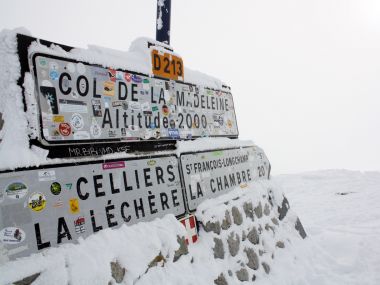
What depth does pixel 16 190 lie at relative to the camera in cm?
243

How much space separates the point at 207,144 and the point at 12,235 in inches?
123

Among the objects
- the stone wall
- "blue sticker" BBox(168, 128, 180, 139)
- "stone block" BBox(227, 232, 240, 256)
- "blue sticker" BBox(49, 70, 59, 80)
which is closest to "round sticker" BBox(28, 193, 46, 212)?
"blue sticker" BBox(49, 70, 59, 80)

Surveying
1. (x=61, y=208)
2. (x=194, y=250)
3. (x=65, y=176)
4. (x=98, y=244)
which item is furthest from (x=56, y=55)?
(x=194, y=250)

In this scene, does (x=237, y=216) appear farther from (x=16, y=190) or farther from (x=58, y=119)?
(x=16, y=190)

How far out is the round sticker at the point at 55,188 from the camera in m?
2.70

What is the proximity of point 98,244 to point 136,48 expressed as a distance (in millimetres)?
2590

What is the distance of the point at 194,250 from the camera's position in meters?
3.80

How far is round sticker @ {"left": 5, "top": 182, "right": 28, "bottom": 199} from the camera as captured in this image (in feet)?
7.80

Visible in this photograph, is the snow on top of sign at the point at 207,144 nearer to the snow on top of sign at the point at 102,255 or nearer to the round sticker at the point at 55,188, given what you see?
the snow on top of sign at the point at 102,255

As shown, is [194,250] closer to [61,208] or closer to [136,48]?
[61,208]

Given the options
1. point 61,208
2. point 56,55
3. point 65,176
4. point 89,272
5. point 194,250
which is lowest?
point 194,250

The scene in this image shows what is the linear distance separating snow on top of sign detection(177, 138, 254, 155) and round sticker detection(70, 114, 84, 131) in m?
1.49

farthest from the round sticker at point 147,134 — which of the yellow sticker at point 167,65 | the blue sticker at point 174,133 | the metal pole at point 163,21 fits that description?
the metal pole at point 163,21

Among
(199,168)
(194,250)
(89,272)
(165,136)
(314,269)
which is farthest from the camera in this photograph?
(314,269)
